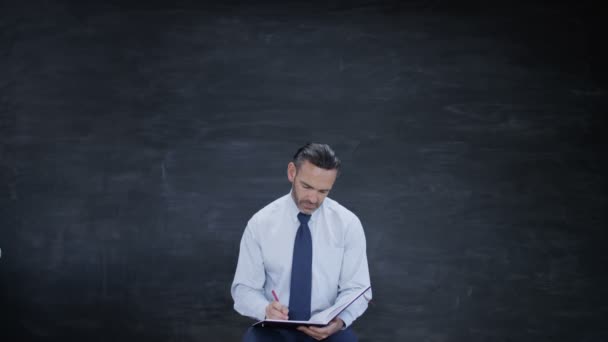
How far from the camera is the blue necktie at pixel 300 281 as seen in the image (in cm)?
256

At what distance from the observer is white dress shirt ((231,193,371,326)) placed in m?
2.58

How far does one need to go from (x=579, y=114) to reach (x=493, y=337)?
116cm

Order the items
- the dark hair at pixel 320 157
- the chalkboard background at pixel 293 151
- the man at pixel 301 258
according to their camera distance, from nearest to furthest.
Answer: the dark hair at pixel 320 157 < the man at pixel 301 258 < the chalkboard background at pixel 293 151

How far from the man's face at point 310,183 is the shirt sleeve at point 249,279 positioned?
241 millimetres

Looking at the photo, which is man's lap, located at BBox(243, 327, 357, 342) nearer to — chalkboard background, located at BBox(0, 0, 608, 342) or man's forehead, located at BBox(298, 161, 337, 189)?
man's forehead, located at BBox(298, 161, 337, 189)

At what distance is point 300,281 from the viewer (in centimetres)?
257

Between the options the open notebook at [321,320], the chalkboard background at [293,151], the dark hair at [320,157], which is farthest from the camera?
the chalkboard background at [293,151]

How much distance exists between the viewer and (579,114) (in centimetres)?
328

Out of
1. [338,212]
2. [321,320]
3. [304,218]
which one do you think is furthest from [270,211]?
[321,320]

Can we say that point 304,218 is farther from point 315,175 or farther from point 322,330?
point 322,330

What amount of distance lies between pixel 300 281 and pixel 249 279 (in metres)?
0.19

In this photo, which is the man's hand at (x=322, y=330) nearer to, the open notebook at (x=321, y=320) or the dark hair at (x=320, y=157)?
the open notebook at (x=321, y=320)

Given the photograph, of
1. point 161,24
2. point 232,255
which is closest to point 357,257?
point 232,255

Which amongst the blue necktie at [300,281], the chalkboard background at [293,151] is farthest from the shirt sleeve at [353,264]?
the chalkboard background at [293,151]
